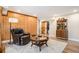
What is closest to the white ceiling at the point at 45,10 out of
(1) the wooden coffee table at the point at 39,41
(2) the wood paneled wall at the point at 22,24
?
(2) the wood paneled wall at the point at 22,24

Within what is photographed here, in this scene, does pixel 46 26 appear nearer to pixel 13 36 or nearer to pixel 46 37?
pixel 46 37

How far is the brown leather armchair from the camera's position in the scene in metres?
2.85

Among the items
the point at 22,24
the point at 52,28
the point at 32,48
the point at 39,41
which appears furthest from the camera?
the point at 52,28

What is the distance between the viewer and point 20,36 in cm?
297

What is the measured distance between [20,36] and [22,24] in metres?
0.43

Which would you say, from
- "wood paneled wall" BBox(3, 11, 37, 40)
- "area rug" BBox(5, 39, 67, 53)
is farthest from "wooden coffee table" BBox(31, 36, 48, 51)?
"wood paneled wall" BBox(3, 11, 37, 40)

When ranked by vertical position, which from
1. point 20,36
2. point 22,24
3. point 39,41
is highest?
point 22,24

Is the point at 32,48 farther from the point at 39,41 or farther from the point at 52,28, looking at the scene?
the point at 52,28

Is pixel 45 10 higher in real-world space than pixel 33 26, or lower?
higher

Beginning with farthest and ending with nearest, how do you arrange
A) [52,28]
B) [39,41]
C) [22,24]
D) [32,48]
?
[52,28] < [39,41] < [32,48] < [22,24]

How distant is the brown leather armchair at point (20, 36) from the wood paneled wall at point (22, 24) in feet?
0.44

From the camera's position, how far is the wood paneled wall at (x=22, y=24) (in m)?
2.71

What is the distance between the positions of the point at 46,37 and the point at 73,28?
111cm

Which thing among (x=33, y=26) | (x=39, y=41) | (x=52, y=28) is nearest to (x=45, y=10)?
(x=33, y=26)
